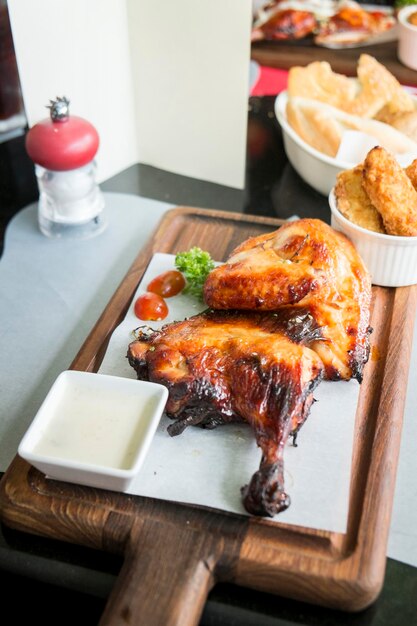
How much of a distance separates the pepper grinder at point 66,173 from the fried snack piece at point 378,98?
57.2 inches

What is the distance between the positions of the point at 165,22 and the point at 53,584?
259 cm

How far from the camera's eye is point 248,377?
74.4 inches

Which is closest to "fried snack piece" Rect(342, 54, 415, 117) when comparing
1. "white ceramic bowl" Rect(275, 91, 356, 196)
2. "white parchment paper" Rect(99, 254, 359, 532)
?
"white ceramic bowl" Rect(275, 91, 356, 196)

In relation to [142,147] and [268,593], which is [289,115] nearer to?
[142,147]

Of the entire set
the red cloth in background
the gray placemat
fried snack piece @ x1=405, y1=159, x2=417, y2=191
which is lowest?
the gray placemat

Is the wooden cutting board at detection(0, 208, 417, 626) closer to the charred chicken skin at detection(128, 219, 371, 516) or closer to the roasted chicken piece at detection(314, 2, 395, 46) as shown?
the charred chicken skin at detection(128, 219, 371, 516)

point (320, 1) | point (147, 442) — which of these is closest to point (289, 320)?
point (147, 442)

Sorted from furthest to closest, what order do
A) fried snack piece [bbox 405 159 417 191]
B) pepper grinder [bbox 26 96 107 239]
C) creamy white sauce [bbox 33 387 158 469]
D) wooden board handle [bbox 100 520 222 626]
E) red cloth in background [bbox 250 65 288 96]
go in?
red cloth in background [bbox 250 65 288 96]
pepper grinder [bbox 26 96 107 239]
fried snack piece [bbox 405 159 417 191]
creamy white sauce [bbox 33 387 158 469]
wooden board handle [bbox 100 520 222 626]

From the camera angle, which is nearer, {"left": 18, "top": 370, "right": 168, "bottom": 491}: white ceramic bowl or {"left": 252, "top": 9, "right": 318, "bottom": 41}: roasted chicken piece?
{"left": 18, "top": 370, "right": 168, "bottom": 491}: white ceramic bowl

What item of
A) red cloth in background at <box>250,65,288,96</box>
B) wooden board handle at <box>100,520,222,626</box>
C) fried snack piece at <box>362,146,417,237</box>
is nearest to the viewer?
wooden board handle at <box>100,520,222,626</box>

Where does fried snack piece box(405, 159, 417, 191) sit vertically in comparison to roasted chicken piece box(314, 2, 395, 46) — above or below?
above

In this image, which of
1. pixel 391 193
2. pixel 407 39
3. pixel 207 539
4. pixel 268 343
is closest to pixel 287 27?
pixel 407 39

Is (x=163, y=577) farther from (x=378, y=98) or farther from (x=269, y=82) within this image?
(x=269, y=82)

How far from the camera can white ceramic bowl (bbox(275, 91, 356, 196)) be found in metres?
3.07
